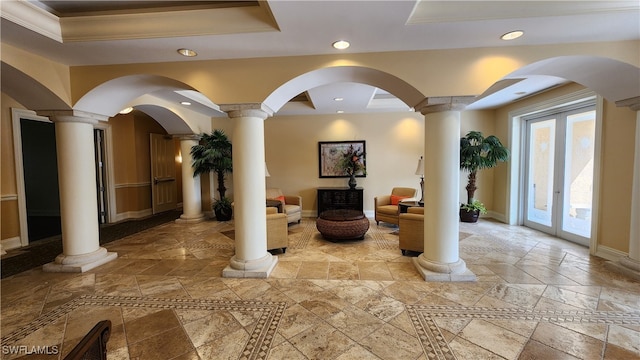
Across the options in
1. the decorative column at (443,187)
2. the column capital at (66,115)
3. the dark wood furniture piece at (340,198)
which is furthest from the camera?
the dark wood furniture piece at (340,198)

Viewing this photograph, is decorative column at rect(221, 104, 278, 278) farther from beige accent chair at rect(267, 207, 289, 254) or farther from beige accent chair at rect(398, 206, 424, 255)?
beige accent chair at rect(398, 206, 424, 255)

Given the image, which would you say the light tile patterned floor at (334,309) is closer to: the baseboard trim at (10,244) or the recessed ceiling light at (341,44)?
the baseboard trim at (10,244)

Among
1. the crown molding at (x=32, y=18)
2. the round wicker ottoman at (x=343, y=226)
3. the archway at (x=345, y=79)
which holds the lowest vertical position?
the round wicker ottoman at (x=343, y=226)

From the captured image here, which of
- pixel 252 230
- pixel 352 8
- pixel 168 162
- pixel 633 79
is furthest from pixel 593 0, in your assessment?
pixel 168 162

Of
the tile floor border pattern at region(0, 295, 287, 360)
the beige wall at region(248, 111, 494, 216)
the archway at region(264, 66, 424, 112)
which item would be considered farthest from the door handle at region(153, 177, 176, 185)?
the archway at region(264, 66, 424, 112)

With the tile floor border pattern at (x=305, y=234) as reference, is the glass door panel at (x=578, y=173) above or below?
above

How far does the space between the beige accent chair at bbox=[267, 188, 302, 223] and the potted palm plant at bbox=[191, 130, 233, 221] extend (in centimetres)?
119

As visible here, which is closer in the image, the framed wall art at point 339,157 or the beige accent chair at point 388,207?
the beige accent chair at point 388,207

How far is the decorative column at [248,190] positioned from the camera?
3.11 meters

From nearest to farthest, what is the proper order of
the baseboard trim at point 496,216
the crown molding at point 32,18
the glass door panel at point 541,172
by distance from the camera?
1. the crown molding at point 32,18
2. the glass door panel at point 541,172
3. the baseboard trim at point 496,216

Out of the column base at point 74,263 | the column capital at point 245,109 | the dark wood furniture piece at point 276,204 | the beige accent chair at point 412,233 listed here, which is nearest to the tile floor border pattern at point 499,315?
the beige accent chair at point 412,233

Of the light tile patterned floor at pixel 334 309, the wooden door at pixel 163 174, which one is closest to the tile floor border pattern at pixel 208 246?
the light tile patterned floor at pixel 334 309

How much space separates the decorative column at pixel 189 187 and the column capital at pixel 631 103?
753cm

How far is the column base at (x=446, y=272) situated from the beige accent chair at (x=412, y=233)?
23.3 inches
